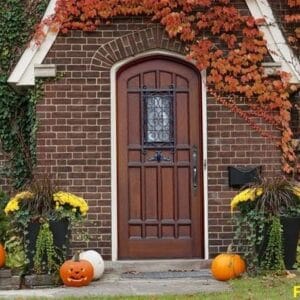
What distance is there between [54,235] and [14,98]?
3.10 m

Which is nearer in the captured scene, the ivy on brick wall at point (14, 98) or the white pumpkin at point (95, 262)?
the white pumpkin at point (95, 262)

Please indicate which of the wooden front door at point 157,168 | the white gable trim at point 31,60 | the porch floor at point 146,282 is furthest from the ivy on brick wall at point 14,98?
the porch floor at point 146,282

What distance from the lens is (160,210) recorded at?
30.0ft

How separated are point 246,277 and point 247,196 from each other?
3.03 ft

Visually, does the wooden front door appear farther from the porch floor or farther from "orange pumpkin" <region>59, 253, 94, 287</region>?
"orange pumpkin" <region>59, 253, 94, 287</region>

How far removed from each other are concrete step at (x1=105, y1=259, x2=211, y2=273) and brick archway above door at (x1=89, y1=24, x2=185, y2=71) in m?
Result: 2.53

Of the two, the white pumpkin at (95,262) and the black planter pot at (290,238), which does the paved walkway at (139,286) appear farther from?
the black planter pot at (290,238)

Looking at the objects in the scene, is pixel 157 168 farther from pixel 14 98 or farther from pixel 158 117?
A: pixel 14 98

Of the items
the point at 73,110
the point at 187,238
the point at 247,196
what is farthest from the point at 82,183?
the point at 247,196

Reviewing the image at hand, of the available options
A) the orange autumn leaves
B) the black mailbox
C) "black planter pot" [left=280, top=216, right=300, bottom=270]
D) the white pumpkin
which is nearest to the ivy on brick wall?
the orange autumn leaves

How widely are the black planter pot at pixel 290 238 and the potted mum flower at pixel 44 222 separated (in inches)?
94.1

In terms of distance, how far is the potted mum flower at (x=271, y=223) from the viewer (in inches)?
309

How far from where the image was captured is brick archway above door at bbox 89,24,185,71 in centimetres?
909

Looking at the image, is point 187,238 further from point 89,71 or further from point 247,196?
point 89,71
